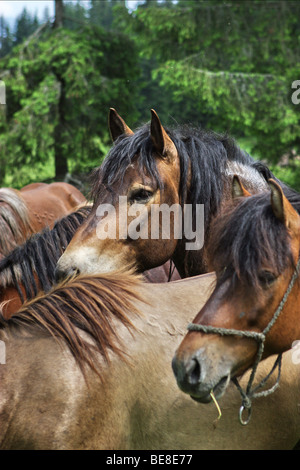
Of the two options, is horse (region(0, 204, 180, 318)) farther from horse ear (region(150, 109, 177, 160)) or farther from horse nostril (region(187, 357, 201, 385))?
horse nostril (region(187, 357, 201, 385))

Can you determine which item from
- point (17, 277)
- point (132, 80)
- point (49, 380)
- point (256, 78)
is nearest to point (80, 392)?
point (49, 380)

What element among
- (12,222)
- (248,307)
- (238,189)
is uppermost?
(238,189)

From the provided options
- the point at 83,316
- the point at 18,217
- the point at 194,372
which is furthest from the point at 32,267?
the point at 194,372

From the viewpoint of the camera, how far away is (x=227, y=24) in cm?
1038

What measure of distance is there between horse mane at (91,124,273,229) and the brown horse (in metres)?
1.00

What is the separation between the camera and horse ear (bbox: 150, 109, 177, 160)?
9.38 ft

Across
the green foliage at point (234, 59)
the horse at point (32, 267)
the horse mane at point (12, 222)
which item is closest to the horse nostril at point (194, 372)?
the horse at point (32, 267)

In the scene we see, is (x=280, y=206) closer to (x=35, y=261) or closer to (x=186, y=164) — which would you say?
(x=186, y=164)

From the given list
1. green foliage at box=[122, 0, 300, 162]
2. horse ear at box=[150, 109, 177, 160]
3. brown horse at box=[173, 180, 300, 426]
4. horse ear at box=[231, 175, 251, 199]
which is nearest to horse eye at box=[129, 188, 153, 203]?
horse ear at box=[150, 109, 177, 160]

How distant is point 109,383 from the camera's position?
2184mm

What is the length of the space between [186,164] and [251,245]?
116 cm

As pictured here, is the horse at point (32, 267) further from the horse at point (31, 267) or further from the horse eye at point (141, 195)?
the horse eye at point (141, 195)

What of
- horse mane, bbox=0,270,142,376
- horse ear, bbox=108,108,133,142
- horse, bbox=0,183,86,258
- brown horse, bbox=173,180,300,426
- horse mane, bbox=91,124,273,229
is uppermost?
horse ear, bbox=108,108,133,142

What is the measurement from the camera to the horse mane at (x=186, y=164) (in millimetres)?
2867
